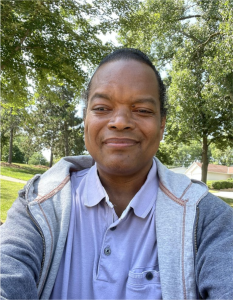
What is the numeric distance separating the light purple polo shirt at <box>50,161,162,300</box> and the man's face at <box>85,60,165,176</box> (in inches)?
7.2

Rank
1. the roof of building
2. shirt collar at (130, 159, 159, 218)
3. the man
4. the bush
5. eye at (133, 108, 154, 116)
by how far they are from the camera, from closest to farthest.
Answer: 1. the man
2. shirt collar at (130, 159, 159, 218)
3. eye at (133, 108, 154, 116)
4. the bush
5. the roof of building

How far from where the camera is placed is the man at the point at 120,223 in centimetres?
124

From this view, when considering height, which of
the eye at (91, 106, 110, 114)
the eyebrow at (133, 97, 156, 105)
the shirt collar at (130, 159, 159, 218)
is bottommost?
the shirt collar at (130, 159, 159, 218)

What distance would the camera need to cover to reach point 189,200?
1469mm

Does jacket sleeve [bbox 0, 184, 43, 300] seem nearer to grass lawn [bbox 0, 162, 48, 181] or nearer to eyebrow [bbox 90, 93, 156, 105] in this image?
eyebrow [bbox 90, 93, 156, 105]

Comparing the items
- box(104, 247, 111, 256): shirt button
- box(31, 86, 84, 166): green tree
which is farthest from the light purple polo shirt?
box(31, 86, 84, 166): green tree

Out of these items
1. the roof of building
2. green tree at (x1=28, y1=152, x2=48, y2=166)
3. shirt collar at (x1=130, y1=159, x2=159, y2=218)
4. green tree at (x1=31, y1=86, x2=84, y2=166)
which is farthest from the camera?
green tree at (x1=28, y1=152, x2=48, y2=166)

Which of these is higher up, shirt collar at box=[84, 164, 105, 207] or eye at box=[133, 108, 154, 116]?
eye at box=[133, 108, 154, 116]

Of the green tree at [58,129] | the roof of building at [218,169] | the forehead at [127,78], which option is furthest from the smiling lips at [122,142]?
the roof of building at [218,169]

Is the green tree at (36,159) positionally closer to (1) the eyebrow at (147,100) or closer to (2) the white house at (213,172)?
(2) the white house at (213,172)

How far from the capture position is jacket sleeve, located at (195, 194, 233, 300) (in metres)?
1.13

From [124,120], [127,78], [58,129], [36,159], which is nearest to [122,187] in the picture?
[124,120]

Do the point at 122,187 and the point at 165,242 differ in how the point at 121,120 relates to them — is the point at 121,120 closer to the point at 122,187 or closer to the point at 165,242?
the point at 122,187

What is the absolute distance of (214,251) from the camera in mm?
1230
